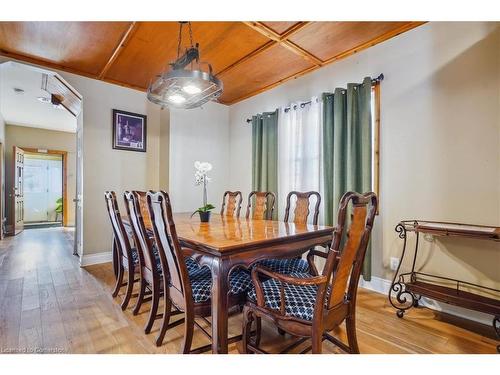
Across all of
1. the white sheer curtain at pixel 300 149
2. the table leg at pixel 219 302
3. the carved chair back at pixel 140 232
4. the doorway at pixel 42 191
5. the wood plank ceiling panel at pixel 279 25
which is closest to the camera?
the table leg at pixel 219 302

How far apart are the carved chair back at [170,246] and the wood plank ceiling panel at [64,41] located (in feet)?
6.30

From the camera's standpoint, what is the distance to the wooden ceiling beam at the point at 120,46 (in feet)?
8.11

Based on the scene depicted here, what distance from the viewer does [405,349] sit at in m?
1.70

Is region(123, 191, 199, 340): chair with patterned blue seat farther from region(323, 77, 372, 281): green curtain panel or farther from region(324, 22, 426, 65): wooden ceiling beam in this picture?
region(324, 22, 426, 65): wooden ceiling beam

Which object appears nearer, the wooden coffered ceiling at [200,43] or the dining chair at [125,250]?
the dining chair at [125,250]

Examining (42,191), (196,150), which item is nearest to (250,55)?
(196,150)

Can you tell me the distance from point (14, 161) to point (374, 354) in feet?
24.4

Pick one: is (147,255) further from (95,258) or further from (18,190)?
(18,190)

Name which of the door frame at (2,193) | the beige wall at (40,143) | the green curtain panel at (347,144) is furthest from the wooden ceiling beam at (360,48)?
the beige wall at (40,143)

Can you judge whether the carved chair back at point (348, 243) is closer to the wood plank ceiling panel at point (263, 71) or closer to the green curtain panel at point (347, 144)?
the green curtain panel at point (347, 144)

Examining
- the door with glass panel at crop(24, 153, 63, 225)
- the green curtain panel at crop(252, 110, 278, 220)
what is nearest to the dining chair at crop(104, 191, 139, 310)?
the green curtain panel at crop(252, 110, 278, 220)

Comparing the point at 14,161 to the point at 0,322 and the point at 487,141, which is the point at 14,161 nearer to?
the point at 0,322

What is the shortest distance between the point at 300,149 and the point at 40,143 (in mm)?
6531

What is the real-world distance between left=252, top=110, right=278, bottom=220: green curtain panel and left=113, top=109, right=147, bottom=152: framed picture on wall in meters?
1.74
